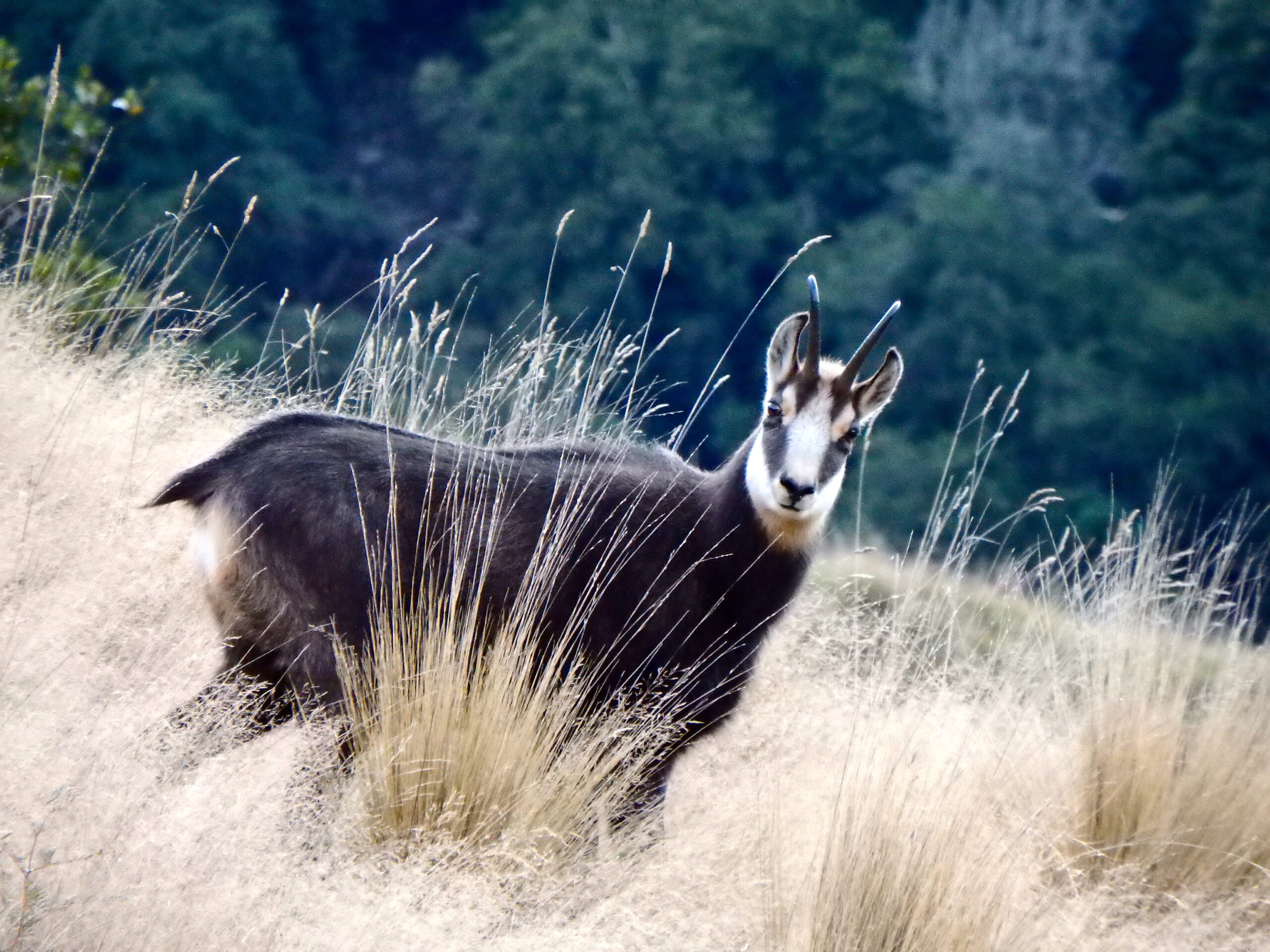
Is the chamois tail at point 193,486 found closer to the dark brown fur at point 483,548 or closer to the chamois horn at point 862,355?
the dark brown fur at point 483,548

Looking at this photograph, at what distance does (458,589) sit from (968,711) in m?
2.26

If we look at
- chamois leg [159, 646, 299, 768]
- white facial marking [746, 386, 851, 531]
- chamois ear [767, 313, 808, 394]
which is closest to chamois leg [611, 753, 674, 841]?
white facial marking [746, 386, 851, 531]

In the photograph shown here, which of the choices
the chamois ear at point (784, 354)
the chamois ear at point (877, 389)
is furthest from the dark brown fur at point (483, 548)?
the chamois ear at point (877, 389)

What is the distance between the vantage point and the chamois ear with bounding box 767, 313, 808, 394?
4.70m

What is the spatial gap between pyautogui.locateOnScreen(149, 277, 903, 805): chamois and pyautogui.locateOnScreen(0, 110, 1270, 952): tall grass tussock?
0.39 feet

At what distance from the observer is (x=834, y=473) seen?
4582 millimetres

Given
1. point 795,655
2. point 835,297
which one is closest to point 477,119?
point 835,297

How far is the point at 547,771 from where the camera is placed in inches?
159

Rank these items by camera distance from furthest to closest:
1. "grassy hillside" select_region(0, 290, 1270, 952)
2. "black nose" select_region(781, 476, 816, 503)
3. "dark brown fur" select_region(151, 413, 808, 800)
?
"black nose" select_region(781, 476, 816, 503) → "dark brown fur" select_region(151, 413, 808, 800) → "grassy hillside" select_region(0, 290, 1270, 952)

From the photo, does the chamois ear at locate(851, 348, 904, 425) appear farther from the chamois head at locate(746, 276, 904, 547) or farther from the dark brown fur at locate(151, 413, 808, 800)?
the dark brown fur at locate(151, 413, 808, 800)

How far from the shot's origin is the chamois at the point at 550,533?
4125 mm

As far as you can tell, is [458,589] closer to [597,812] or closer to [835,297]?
[597,812]

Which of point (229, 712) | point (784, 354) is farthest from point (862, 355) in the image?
point (229, 712)

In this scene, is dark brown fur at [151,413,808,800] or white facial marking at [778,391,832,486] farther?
white facial marking at [778,391,832,486]
